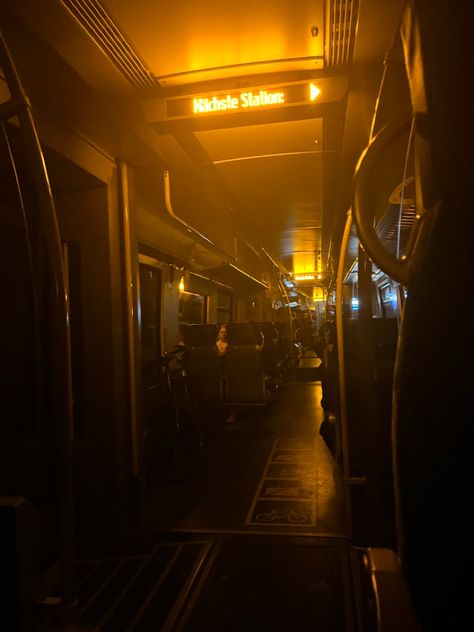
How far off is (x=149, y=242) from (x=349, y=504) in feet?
12.7

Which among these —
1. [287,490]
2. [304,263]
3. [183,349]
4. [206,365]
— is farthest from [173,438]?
[304,263]

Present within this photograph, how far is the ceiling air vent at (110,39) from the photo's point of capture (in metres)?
2.19

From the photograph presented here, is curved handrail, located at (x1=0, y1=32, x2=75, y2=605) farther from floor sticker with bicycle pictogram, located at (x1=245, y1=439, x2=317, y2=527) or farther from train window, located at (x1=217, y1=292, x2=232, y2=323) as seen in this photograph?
train window, located at (x1=217, y1=292, x2=232, y2=323)

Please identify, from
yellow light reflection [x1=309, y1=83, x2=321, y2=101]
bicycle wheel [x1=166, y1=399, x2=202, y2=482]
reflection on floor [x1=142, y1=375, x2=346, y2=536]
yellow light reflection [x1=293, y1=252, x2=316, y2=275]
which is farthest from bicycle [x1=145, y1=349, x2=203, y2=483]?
yellow light reflection [x1=293, y1=252, x2=316, y2=275]

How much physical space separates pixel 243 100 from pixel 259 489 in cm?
349

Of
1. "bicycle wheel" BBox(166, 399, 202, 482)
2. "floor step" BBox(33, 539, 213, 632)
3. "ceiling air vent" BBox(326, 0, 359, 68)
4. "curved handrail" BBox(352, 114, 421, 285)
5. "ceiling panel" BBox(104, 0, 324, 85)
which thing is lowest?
"floor step" BBox(33, 539, 213, 632)

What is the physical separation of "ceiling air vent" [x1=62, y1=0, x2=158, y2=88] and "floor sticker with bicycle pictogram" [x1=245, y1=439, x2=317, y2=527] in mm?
3485

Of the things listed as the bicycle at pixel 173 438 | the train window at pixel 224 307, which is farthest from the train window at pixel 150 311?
the train window at pixel 224 307

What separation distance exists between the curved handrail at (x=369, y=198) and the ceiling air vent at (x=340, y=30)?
5.52 ft

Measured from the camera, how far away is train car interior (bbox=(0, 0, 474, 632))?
80 centimetres

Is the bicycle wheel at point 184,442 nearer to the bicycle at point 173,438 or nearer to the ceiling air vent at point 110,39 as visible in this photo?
the bicycle at point 173,438

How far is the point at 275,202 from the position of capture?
595cm

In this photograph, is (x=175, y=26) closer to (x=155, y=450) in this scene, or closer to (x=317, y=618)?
(x=317, y=618)

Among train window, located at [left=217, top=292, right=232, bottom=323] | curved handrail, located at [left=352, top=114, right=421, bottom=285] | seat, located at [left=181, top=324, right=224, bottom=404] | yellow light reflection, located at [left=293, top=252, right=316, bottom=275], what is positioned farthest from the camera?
yellow light reflection, located at [left=293, top=252, right=316, bottom=275]
